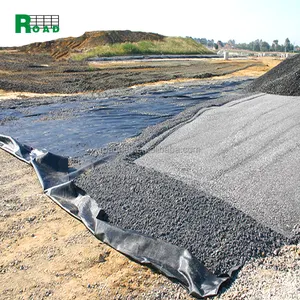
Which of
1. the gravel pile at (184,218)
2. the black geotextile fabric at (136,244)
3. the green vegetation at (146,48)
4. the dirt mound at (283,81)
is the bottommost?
the black geotextile fabric at (136,244)

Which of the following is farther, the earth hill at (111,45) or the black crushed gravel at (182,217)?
the earth hill at (111,45)

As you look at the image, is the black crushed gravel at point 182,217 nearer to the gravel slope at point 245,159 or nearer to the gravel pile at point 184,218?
the gravel pile at point 184,218

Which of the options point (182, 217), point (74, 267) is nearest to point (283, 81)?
point (182, 217)

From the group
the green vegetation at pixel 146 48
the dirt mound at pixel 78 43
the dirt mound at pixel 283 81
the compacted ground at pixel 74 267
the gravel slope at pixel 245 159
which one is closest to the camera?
the compacted ground at pixel 74 267

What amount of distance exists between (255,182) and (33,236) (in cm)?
249

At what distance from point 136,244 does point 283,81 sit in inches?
291

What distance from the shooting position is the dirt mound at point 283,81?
848 centimetres

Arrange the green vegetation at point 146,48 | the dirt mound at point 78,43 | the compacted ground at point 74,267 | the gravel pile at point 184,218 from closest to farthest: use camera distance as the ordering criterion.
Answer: the compacted ground at point 74,267 → the gravel pile at point 184,218 → the green vegetation at point 146,48 → the dirt mound at point 78,43

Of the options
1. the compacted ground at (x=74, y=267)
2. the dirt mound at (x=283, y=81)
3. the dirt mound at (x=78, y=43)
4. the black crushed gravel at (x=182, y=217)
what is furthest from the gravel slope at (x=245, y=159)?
the dirt mound at (x=78, y=43)

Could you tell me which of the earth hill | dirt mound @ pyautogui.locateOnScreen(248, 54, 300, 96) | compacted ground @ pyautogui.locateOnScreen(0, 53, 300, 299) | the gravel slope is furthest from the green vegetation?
compacted ground @ pyautogui.locateOnScreen(0, 53, 300, 299)

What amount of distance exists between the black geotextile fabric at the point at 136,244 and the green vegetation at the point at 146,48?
22528 millimetres

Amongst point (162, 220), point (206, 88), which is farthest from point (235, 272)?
point (206, 88)

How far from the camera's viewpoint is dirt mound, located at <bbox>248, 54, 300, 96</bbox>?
8.48 metres

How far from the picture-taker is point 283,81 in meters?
8.93
